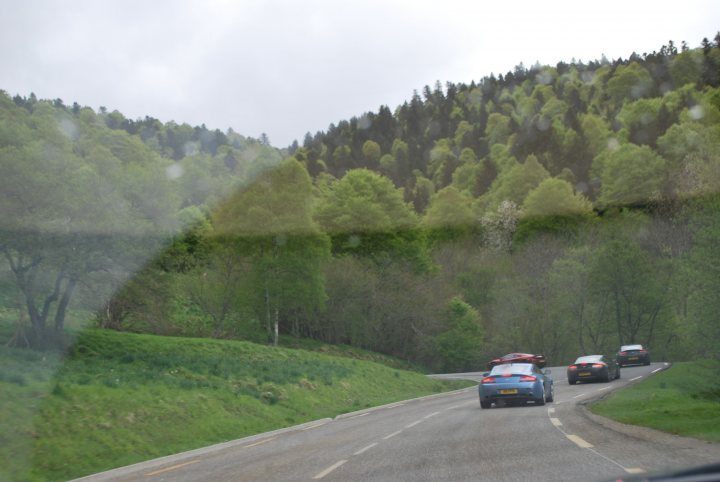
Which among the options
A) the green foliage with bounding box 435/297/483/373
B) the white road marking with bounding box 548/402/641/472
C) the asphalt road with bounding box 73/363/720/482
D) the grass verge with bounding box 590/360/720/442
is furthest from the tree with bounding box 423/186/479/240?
the white road marking with bounding box 548/402/641/472

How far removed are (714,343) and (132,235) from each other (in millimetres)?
21472

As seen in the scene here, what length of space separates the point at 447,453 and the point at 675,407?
852 cm

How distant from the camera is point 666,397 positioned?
21.5 meters

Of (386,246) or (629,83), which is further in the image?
(629,83)

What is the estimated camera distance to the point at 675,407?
1805 cm

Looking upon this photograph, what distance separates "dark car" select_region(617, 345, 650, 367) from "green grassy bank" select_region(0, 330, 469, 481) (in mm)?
18341

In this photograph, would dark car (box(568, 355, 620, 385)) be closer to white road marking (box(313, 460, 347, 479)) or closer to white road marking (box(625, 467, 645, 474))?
white road marking (box(313, 460, 347, 479))

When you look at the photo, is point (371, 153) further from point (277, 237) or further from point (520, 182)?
point (277, 237)

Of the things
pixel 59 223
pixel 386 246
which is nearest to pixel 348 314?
pixel 386 246

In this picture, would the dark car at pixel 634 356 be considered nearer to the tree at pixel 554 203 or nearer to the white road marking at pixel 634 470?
the tree at pixel 554 203

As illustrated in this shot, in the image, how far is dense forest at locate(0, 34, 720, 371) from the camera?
27344mm

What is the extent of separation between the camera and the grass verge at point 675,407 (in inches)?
543

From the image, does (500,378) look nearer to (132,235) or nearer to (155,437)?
(155,437)

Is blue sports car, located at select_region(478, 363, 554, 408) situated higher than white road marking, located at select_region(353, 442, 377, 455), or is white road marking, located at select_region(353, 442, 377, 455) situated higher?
blue sports car, located at select_region(478, 363, 554, 408)
